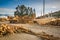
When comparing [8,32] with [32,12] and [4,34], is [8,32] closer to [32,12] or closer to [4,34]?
[4,34]

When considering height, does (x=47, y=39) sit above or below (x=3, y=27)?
below

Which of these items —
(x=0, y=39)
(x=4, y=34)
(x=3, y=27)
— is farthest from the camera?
(x=3, y=27)

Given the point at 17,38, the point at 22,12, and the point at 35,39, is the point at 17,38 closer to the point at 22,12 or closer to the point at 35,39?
the point at 35,39

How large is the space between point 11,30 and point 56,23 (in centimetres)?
917

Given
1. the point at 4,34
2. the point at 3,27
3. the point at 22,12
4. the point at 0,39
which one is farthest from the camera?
the point at 22,12

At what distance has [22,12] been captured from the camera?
3222 centimetres

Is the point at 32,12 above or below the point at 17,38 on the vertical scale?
above

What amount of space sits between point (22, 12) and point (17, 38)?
78.2 feet

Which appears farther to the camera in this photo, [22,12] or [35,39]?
[22,12]

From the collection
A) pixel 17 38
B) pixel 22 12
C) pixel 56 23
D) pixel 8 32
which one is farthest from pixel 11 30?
pixel 22 12

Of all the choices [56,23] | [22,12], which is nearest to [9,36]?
[56,23]

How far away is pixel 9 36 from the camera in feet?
29.2

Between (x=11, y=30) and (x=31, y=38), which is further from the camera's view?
(x=11, y=30)

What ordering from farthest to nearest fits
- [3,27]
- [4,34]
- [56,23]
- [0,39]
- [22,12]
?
[22,12] → [56,23] → [3,27] → [4,34] → [0,39]
